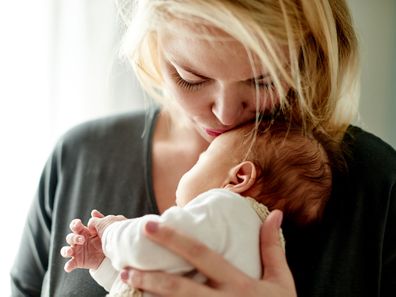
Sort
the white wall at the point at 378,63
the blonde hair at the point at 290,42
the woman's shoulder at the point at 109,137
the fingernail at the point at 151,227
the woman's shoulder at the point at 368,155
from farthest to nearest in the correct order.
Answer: the white wall at the point at 378,63, the woman's shoulder at the point at 109,137, the woman's shoulder at the point at 368,155, the blonde hair at the point at 290,42, the fingernail at the point at 151,227

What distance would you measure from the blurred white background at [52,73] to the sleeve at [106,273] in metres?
0.86

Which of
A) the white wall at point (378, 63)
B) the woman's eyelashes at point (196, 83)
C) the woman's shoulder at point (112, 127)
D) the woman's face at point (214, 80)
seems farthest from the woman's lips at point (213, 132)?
the white wall at point (378, 63)

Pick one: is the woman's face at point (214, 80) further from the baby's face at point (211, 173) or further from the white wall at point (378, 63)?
the white wall at point (378, 63)

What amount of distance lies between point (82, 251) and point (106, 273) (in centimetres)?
6

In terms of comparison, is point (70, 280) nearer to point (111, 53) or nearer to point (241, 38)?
point (241, 38)

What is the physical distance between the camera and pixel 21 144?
1.93m

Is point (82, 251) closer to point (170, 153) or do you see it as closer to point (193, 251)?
point (193, 251)

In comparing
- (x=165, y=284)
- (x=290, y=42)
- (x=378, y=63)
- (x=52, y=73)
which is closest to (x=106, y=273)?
(x=165, y=284)

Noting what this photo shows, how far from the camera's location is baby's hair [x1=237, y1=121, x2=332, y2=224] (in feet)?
3.91

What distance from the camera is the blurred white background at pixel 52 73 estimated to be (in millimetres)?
1867

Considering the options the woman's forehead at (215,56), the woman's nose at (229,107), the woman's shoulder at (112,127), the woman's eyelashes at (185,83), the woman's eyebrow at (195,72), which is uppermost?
the woman's forehead at (215,56)

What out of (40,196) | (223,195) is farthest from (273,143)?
(40,196)

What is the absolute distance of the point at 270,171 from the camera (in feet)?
3.92

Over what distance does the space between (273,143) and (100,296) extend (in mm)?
505
